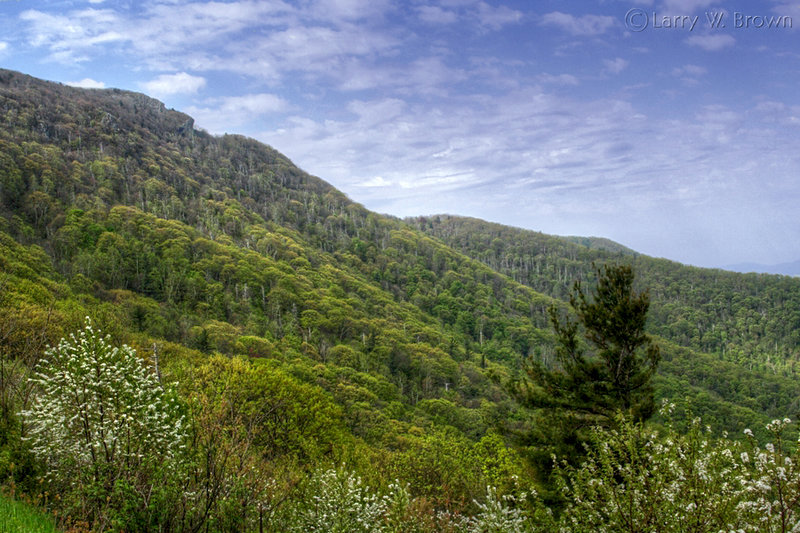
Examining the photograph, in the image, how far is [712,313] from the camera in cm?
19012

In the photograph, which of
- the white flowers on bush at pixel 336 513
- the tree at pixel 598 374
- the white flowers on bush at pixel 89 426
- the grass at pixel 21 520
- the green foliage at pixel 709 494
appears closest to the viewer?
the grass at pixel 21 520

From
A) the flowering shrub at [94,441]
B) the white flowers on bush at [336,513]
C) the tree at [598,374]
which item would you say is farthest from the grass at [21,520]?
the tree at [598,374]

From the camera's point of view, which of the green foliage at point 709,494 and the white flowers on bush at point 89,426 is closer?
the green foliage at point 709,494

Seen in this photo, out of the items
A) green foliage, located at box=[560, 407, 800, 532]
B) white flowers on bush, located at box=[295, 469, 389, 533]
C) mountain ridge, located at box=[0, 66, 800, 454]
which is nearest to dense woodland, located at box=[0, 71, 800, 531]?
white flowers on bush, located at box=[295, 469, 389, 533]

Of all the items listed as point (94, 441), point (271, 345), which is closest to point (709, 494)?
point (94, 441)

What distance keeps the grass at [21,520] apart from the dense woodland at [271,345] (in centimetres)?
38

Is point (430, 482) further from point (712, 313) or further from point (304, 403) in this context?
point (712, 313)

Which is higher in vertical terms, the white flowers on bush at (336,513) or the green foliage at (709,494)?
the green foliage at (709,494)

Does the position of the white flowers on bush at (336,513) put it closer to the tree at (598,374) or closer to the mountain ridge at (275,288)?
the tree at (598,374)

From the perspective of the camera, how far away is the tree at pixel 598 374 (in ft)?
49.4

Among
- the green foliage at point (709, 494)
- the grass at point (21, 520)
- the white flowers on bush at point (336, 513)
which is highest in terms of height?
the green foliage at point (709, 494)

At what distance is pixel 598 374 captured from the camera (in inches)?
639

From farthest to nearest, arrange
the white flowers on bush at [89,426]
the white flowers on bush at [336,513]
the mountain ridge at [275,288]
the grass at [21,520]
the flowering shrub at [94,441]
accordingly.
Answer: the mountain ridge at [275,288], the white flowers on bush at [336,513], the white flowers on bush at [89,426], the flowering shrub at [94,441], the grass at [21,520]

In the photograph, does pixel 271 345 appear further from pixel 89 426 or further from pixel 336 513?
pixel 89 426
